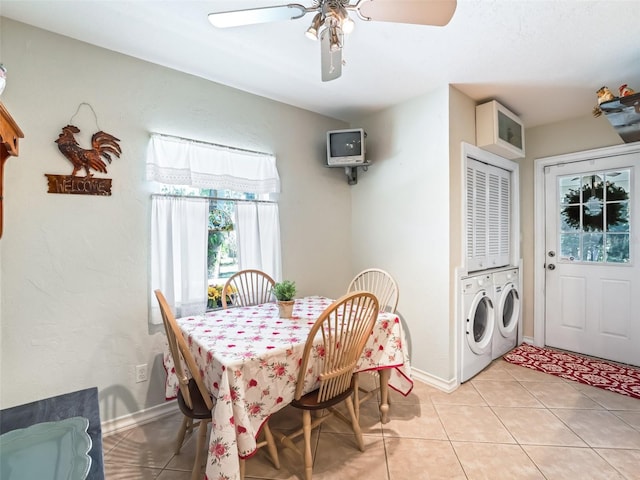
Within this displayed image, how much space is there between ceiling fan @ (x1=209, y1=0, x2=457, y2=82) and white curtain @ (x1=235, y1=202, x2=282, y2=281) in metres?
1.40

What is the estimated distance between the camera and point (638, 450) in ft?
5.58

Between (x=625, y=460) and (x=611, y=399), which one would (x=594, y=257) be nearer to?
(x=611, y=399)

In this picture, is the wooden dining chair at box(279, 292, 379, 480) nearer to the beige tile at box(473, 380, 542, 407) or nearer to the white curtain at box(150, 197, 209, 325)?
the white curtain at box(150, 197, 209, 325)

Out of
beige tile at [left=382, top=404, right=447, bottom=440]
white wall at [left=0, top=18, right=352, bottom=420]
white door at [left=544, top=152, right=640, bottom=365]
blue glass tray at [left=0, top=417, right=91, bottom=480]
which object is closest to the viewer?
blue glass tray at [left=0, top=417, right=91, bottom=480]

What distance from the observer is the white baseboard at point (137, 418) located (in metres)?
1.90

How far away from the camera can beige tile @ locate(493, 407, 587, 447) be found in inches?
70.4

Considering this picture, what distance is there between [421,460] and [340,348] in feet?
2.73

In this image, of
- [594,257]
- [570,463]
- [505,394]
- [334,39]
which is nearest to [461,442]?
[570,463]

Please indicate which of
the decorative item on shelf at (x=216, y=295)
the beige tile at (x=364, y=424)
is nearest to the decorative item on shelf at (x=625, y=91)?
the beige tile at (x=364, y=424)

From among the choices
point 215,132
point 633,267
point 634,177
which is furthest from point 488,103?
point 215,132

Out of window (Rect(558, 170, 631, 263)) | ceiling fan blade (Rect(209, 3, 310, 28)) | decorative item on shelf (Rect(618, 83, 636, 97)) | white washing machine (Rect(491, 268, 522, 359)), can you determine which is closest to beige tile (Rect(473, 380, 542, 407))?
white washing machine (Rect(491, 268, 522, 359))

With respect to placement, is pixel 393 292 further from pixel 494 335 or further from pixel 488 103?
pixel 488 103

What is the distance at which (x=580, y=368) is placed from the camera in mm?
2705

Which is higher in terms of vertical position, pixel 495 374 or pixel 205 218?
pixel 205 218
